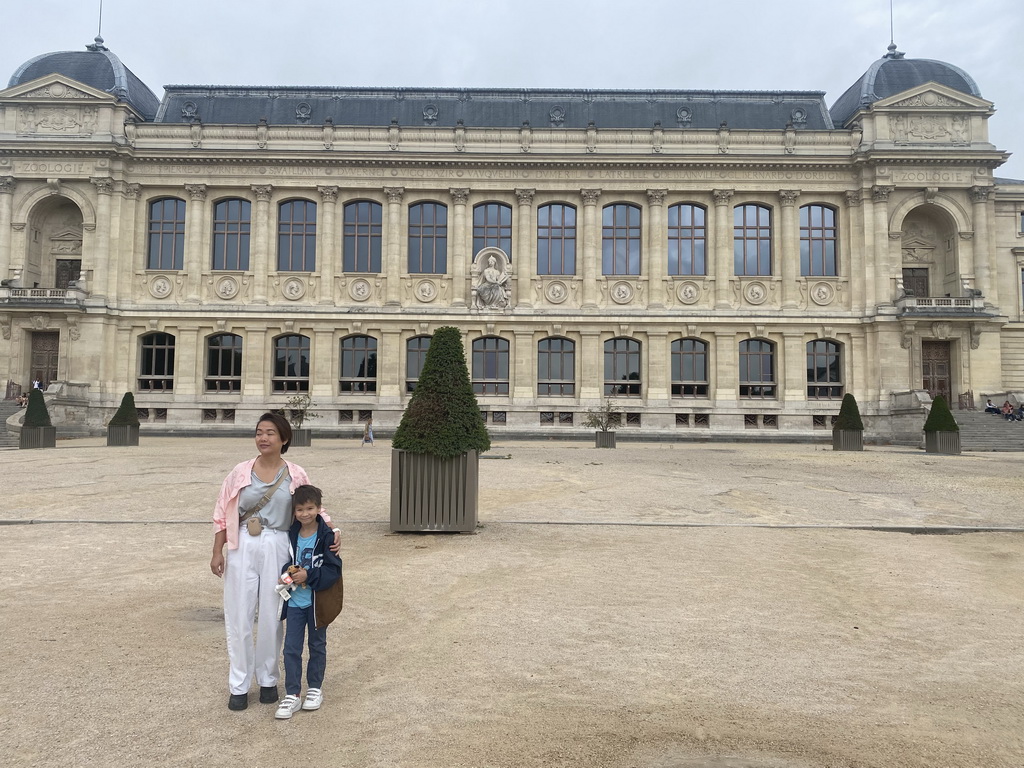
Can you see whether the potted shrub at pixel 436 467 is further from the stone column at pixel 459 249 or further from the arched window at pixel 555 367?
the stone column at pixel 459 249

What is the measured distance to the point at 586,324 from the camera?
123 ft

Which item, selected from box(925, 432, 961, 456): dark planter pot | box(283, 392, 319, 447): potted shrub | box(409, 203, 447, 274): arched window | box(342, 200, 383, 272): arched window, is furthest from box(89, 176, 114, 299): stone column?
box(925, 432, 961, 456): dark planter pot

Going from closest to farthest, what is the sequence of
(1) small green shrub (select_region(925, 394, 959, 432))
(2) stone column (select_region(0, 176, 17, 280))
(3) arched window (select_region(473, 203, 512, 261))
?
1. (1) small green shrub (select_region(925, 394, 959, 432))
2. (2) stone column (select_region(0, 176, 17, 280))
3. (3) arched window (select_region(473, 203, 512, 261))

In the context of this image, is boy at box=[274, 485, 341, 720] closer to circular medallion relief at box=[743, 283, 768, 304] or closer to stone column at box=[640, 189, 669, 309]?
stone column at box=[640, 189, 669, 309]

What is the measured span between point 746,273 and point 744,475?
75.7 feet

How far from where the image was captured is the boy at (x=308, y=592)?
4258 millimetres

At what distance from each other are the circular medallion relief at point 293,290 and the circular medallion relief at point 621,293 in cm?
1755

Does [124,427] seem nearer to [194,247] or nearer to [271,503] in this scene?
[194,247]

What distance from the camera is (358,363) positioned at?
3778 centimetres

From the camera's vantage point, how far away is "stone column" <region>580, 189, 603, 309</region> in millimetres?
37781

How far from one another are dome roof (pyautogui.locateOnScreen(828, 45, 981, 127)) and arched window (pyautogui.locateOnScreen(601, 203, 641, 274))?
14.3 metres

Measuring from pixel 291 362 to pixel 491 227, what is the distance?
13.7 m

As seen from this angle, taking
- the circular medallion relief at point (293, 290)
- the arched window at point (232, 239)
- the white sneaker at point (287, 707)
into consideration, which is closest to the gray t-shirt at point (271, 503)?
the white sneaker at point (287, 707)

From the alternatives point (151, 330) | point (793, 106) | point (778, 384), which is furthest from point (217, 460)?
point (793, 106)
